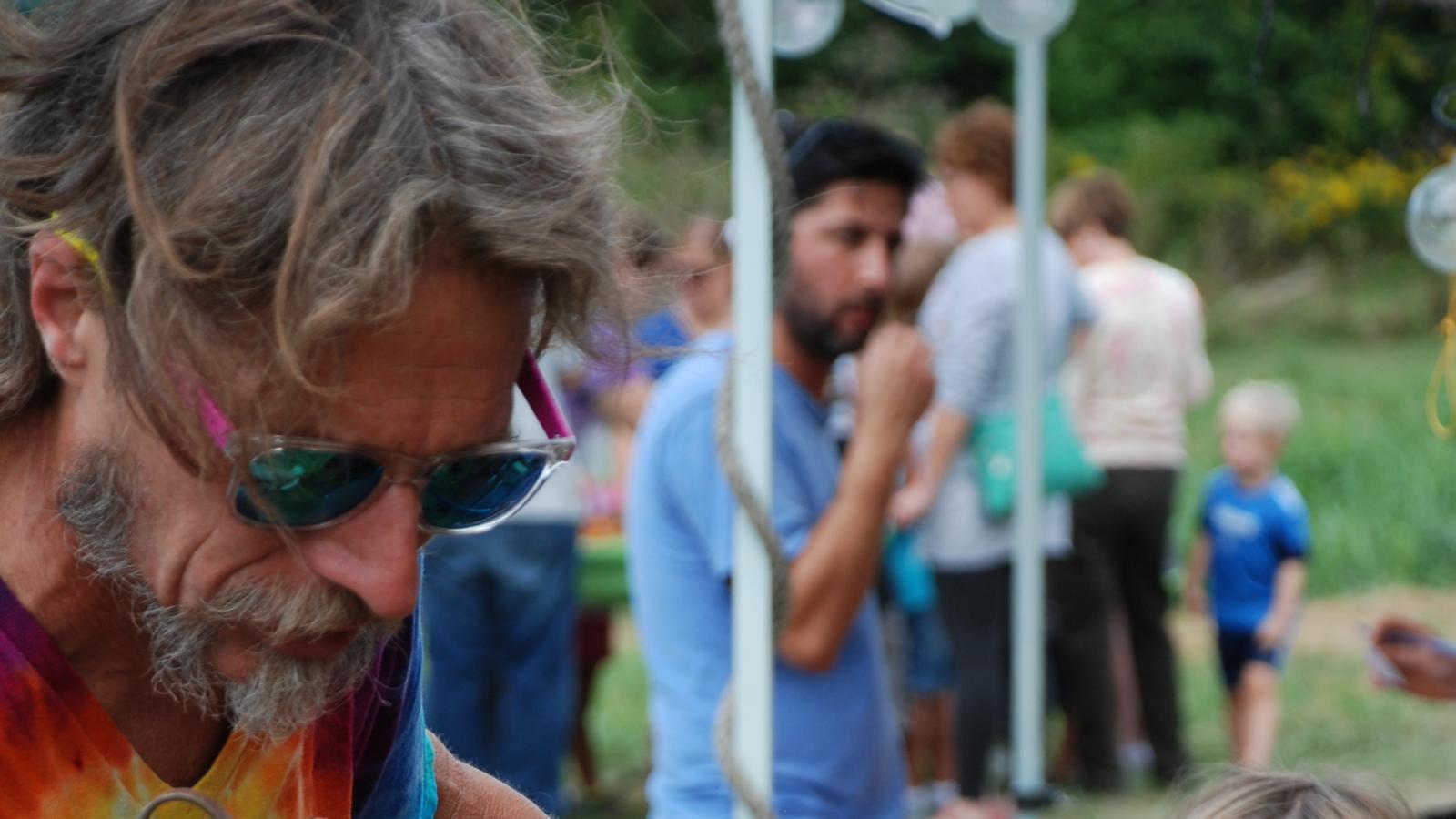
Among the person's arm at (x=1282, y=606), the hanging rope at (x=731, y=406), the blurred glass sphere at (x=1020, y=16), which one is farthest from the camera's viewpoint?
the person's arm at (x=1282, y=606)

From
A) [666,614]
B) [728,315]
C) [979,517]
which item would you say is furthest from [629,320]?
[728,315]

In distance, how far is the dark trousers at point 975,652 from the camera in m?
4.79

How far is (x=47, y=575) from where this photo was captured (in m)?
1.17

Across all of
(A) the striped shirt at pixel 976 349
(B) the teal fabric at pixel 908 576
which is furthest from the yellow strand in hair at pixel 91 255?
(B) the teal fabric at pixel 908 576

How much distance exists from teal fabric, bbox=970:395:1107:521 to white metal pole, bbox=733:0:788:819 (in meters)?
2.50

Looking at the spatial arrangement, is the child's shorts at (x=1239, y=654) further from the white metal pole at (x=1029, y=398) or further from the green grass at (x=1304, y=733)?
the white metal pole at (x=1029, y=398)

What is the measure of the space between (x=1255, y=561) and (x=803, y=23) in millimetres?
3066

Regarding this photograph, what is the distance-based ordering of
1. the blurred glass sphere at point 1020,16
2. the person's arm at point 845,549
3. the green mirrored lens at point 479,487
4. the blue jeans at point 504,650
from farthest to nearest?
the blue jeans at point 504,650 → the blurred glass sphere at point 1020,16 → the person's arm at point 845,549 → the green mirrored lens at point 479,487

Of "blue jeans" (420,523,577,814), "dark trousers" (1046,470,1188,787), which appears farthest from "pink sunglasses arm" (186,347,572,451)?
"dark trousers" (1046,470,1188,787)

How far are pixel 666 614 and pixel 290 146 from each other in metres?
1.82

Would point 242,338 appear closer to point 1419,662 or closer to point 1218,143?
point 1419,662

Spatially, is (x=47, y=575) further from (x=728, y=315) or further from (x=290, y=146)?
(x=728, y=315)

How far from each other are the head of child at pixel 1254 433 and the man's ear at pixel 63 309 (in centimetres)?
471

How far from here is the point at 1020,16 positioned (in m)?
3.63
